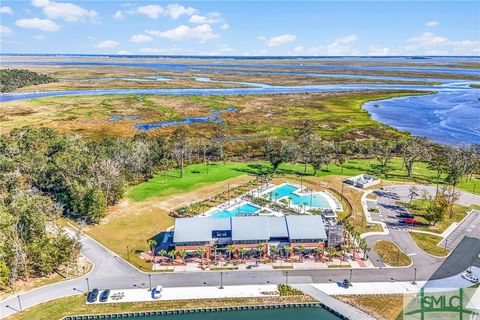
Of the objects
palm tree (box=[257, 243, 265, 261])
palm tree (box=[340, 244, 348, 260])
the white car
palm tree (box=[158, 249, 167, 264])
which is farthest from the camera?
palm tree (box=[340, 244, 348, 260])

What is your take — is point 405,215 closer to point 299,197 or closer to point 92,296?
point 299,197

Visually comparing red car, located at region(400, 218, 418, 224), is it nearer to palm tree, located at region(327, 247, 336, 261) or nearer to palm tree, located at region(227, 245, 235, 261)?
palm tree, located at region(327, 247, 336, 261)

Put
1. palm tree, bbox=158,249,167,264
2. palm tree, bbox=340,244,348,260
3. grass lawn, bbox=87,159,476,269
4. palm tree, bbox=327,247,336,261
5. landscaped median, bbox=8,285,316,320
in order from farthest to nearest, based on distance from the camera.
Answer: grass lawn, bbox=87,159,476,269, palm tree, bbox=340,244,348,260, palm tree, bbox=327,247,336,261, palm tree, bbox=158,249,167,264, landscaped median, bbox=8,285,316,320

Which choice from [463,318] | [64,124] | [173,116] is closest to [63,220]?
[463,318]

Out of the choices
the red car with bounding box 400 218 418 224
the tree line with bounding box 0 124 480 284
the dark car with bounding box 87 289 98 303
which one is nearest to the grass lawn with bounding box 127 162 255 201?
the tree line with bounding box 0 124 480 284

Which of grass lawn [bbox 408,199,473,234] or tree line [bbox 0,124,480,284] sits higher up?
tree line [bbox 0,124,480,284]

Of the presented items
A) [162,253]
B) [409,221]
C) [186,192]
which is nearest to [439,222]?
[409,221]

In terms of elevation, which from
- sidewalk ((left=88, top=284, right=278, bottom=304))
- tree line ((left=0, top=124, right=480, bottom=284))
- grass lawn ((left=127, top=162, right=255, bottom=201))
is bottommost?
sidewalk ((left=88, top=284, right=278, bottom=304))

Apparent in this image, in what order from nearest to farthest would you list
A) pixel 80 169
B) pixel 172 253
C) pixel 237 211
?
pixel 172 253 → pixel 237 211 → pixel 80 169

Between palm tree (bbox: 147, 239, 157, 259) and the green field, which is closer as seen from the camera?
palm tree (bbox: 147, 239, 157, 259)
